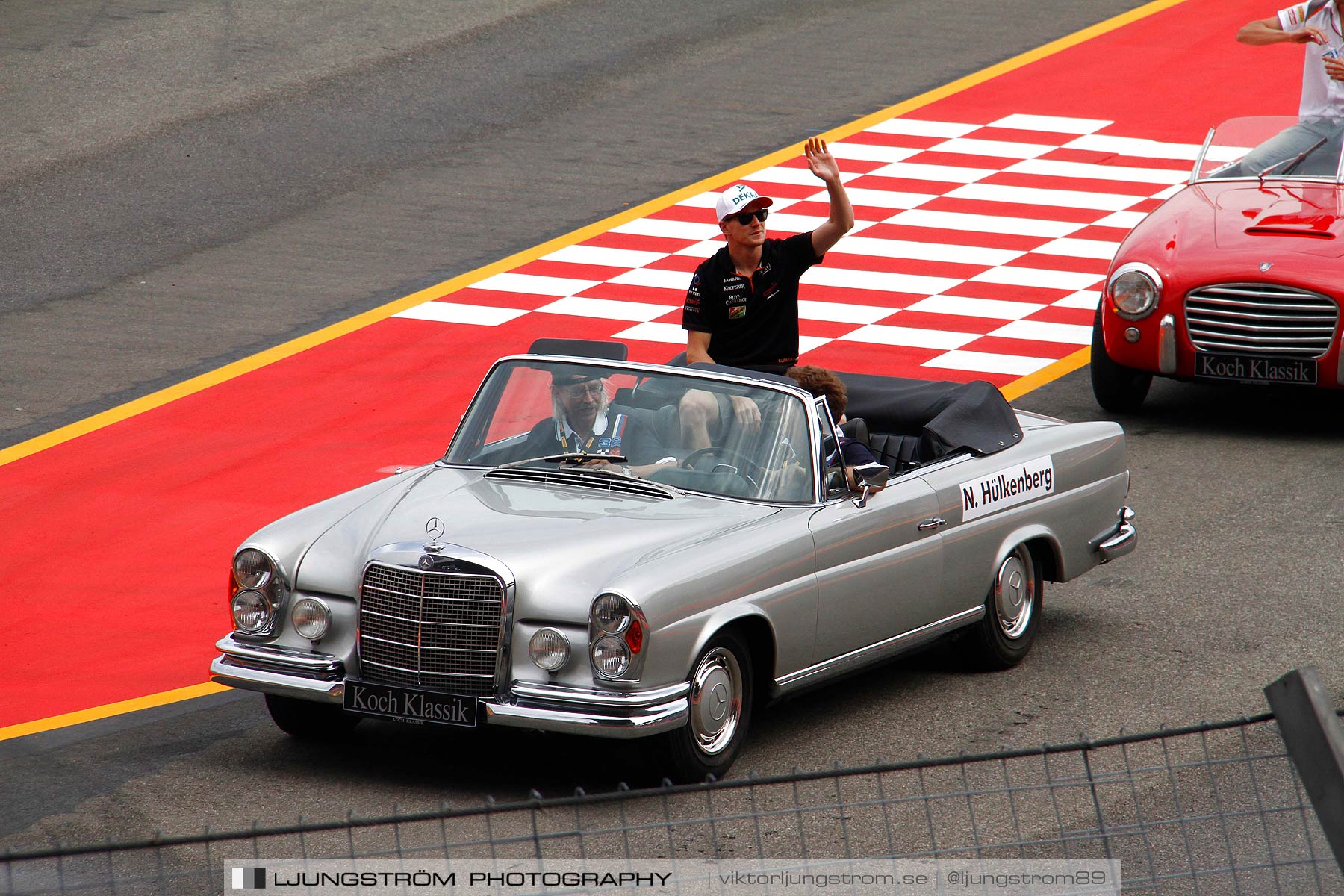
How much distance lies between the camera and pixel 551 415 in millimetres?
8031

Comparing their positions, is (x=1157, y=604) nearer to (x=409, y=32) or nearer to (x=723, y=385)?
(x=723, y=385)

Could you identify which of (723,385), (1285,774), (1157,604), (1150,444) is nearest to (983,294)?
(1150,444)

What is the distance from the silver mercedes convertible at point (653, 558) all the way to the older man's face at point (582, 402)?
10 millimetres

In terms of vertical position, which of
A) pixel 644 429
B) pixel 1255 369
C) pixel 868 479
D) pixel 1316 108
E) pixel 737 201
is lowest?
pixel 1255 369

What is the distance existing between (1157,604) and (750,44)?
13788 millimetres

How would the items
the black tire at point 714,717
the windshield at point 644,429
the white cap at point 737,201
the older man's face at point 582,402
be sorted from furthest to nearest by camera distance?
the white cap at point 737,201, the older man's face at point 582,402, the windshield at point 644,429, the black tire at point 714,717

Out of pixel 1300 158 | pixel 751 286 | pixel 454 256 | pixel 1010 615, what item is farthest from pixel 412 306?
pixel 1010 615

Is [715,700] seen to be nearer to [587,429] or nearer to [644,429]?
[644,429]

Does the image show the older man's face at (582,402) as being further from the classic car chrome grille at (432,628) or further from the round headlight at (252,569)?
Result: the round headlight at (252,569)

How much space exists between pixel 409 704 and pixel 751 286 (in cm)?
313

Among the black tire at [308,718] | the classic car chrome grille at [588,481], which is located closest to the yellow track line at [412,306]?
the black tire at [308,718]

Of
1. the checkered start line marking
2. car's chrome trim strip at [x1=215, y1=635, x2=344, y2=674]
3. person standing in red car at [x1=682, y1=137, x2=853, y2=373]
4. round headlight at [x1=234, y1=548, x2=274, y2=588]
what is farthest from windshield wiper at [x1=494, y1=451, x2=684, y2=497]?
the checkered start line marking

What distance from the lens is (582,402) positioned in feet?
26.2

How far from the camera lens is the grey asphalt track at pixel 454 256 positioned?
740 cm
